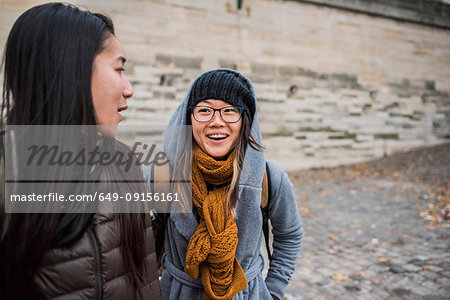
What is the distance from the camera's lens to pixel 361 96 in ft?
34.4

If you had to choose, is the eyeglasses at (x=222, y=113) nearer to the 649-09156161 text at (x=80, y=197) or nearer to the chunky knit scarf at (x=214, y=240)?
the chunky knit scarf at (x=214, y=240)

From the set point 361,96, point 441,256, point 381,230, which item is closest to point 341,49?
point 361,96

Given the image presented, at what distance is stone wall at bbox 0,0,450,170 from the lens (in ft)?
24.9

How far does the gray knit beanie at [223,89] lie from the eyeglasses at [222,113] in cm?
3

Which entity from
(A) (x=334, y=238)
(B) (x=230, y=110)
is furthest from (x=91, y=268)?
(A) (x=334, y=238)

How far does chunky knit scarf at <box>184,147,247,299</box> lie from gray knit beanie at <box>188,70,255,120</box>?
10.3 inches

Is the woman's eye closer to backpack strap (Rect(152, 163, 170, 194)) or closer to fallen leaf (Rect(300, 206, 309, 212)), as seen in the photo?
backpack strap (Rect(152, 163, 170, 194))

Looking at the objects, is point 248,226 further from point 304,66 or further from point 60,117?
point 304,66

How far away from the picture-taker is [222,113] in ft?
4.82

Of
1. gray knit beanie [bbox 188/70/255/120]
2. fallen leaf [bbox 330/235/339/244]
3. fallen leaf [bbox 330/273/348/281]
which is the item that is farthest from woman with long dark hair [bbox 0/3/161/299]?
fallen leaf [bbox 330/235/339/244]

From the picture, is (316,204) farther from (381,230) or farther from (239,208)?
(239,208)

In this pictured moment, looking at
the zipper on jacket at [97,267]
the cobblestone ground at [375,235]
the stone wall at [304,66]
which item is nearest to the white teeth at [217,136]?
the zipper on jacket at [97,267]

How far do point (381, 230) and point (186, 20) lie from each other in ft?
21.5

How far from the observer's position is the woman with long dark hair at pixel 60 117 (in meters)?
0.91
